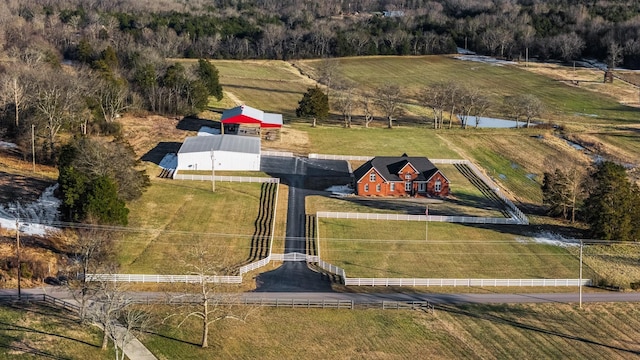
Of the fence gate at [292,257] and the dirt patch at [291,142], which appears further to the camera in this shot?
the dirt patch at [291,142]

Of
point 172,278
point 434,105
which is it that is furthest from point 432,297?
point 434,105

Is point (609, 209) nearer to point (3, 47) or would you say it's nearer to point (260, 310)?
point (260, 310)

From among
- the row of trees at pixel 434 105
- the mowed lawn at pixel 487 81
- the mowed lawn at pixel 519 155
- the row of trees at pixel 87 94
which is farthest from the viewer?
the mowed lawn at pixel 487 81

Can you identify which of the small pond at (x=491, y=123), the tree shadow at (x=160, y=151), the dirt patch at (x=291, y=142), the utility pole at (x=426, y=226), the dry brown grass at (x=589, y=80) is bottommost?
the utility pole at (x=426, y=226)

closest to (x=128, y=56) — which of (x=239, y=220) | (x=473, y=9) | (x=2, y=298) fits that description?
(x=239, y=220)

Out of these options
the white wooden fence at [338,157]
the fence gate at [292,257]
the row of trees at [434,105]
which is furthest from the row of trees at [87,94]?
the fence gate at [292,257]

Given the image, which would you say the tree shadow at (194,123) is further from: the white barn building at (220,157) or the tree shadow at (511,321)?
the tree shadow at (511,321)

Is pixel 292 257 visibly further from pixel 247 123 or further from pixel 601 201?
pixel 247 123
